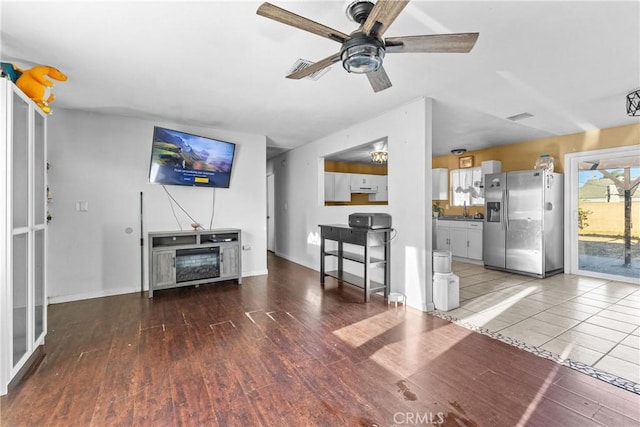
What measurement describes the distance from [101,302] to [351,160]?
576cm

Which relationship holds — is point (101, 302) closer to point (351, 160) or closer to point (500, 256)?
point (351, 160)

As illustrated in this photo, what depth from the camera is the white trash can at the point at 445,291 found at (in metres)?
3.41

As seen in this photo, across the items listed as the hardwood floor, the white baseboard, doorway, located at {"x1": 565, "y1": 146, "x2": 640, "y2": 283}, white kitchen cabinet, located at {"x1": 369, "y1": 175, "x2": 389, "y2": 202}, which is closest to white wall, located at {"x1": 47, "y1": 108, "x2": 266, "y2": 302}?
the white baseboard

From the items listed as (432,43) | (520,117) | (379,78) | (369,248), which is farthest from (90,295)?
(520,117)

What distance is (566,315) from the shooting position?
10.6ft

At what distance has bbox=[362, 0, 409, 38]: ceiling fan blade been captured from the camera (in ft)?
4.48

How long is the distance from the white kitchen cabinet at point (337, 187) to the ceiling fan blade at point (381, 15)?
498 cm

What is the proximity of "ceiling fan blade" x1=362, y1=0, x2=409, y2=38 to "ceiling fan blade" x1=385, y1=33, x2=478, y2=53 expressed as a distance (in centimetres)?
11

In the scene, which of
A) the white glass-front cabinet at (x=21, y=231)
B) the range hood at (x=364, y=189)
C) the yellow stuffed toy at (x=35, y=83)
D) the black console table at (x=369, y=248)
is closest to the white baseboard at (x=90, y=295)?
the white glass-front cabinet at (x=21, y=231)

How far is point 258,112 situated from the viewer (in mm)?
3980

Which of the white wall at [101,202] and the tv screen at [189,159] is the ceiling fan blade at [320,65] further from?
the white wall at [101,202]

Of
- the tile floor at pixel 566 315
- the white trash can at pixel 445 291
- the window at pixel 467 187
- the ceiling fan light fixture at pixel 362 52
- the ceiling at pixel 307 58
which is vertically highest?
the ceiling at pixel 307 58

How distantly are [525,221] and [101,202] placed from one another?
679cm

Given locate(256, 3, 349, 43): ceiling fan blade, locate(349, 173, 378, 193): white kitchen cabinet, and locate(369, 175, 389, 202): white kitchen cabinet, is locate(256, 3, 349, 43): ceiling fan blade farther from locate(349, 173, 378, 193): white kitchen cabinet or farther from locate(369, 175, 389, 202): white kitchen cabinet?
locate(369, 175, 389, 202): white kitchen cabinet
